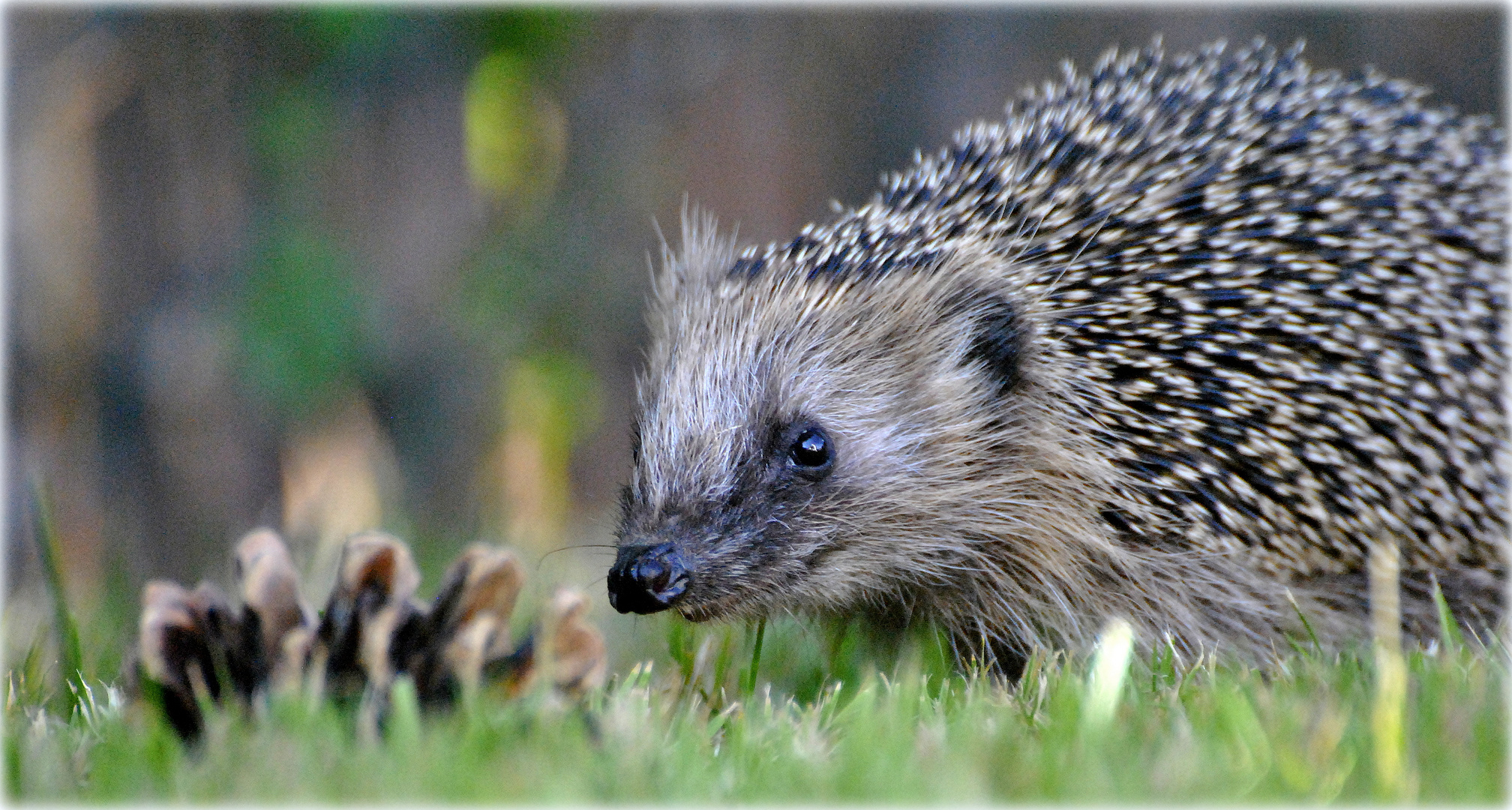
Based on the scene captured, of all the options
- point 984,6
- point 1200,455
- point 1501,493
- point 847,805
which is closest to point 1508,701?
point 847,805

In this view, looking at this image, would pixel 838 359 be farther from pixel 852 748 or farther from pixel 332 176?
pixel 332 176

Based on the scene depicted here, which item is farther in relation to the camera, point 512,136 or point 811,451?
point 512,136

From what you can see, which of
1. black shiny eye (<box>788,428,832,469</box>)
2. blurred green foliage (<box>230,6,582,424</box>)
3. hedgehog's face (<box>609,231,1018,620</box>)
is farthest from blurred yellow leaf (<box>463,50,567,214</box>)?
black shiny eye (<box>788,428,832,469</box>)

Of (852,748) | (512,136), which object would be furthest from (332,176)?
(852,748)

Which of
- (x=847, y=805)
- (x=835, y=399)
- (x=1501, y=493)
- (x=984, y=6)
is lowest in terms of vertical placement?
(x=847, y=805)

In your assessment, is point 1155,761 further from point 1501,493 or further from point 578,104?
point 578,104

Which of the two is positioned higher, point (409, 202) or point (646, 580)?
point (409, 202)
